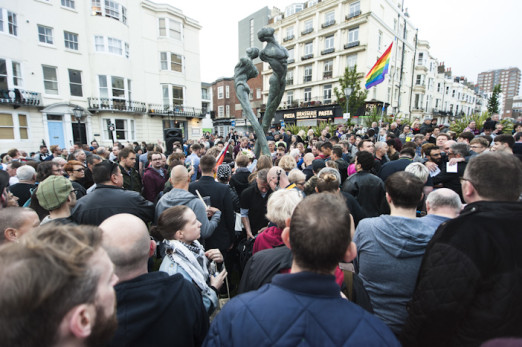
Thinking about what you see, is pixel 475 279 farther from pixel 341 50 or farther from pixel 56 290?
pixel 341 50

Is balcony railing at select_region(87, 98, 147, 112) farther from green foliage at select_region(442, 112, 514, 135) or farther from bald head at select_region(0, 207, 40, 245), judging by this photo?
green foliage at select_region(442, 112, 514, 135)

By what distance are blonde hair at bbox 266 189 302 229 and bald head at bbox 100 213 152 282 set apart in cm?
101

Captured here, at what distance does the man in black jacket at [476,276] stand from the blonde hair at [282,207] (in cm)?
97

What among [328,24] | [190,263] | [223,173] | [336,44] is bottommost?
[190,263]

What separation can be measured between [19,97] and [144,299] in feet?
65.7

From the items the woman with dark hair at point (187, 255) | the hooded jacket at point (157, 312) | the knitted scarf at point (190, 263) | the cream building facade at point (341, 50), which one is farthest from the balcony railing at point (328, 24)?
the hooded jacket at point (157, 312)

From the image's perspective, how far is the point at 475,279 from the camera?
129cm

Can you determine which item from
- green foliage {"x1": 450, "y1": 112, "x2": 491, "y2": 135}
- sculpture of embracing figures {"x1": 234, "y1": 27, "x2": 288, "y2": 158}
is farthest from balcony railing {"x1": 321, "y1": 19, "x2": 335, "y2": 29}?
sculpture of embracing figures {"x1": 234, "y1": 27, "x2": 288, "y2": 158}

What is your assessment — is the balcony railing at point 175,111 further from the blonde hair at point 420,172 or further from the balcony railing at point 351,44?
the blonde hair at point 420,172

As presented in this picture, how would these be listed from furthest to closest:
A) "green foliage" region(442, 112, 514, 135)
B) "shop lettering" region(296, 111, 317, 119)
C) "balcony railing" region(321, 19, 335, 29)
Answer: "shop lettering" region(296, 111, 317, 119) < "balcony railing" region(321, 19, 335, 29) < "green foliage" region(442, 112, 514, 135)

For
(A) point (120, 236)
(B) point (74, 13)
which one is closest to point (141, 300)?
(A) point (120, 236)

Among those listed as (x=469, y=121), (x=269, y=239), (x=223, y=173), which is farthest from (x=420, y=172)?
(x=469, y=121)

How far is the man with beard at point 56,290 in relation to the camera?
26.7 inches

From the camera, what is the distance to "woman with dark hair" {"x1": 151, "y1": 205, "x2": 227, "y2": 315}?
181 centimetres
